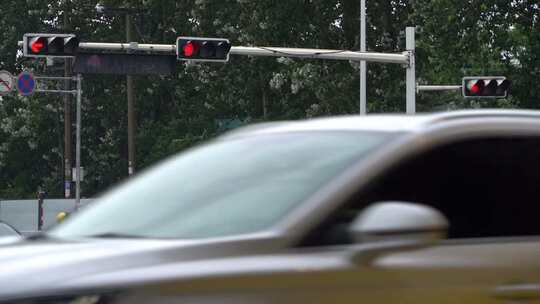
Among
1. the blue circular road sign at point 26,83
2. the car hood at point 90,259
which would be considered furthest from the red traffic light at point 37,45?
the car hood at point 90,259

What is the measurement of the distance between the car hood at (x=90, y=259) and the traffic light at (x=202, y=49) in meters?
24.4

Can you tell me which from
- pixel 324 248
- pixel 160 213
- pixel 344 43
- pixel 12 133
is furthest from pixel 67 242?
pixel 12 133

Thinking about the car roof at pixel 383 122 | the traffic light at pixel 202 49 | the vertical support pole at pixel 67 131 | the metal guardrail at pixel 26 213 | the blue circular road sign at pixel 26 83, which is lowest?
the metal guardrail at pixel 26 213

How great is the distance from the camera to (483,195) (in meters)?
5.45

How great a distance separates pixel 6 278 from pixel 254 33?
4901cm

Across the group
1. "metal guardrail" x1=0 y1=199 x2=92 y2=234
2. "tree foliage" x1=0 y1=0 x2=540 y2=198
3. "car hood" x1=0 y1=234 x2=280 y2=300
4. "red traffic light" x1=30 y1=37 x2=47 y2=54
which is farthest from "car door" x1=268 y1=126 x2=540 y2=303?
"metal guardrail" x1=0 y1=199 x2=92 y2=234

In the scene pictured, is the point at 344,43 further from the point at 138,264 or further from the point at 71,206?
the point at 138,264

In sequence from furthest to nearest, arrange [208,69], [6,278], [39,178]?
[39,178]
[208,69]
[6,278]

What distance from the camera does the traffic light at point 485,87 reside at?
3266cm

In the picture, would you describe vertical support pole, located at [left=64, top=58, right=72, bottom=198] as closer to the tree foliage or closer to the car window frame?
the tree foliage

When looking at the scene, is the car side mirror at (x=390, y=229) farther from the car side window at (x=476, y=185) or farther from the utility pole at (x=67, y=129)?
the utility pole at (x=67, y=129)

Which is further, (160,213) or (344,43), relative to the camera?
(344,43)

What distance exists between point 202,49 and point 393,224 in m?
24.9

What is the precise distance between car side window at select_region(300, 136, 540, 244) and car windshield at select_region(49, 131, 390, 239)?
17 centimetres
